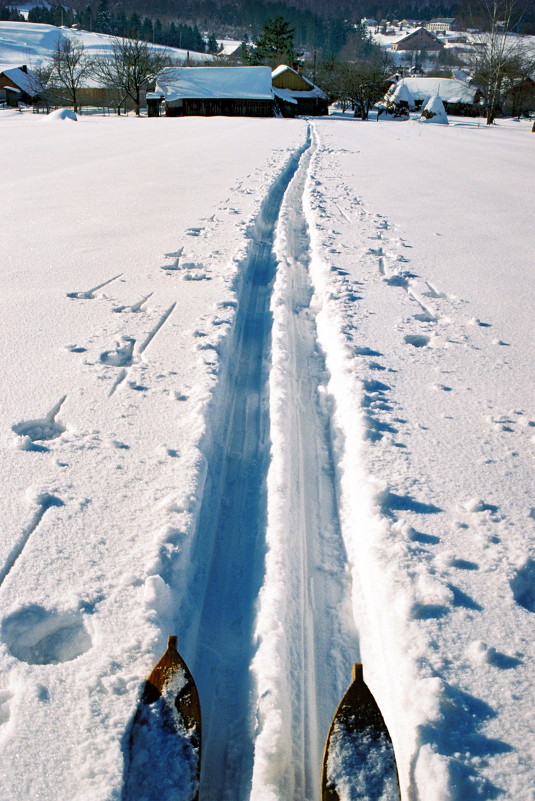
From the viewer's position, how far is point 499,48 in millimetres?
38438

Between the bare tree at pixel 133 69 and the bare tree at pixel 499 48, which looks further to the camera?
the bare tree at pixel 133 69

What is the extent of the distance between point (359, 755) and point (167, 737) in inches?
20.2

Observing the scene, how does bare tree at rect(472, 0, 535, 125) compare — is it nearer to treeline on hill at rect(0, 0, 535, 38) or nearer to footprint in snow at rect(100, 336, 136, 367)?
footprint in snow at rect(100, 336, 136, 367)

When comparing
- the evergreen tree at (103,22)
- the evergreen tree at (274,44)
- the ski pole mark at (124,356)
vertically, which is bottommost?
the ski pole mark at (124,356)

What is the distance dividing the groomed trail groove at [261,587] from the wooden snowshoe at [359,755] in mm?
96

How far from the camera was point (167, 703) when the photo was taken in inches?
65.3

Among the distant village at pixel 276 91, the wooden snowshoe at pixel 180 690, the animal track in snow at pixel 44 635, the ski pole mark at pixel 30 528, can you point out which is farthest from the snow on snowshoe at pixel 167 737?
the distant village at pixel 276 91

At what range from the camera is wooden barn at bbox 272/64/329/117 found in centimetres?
5206

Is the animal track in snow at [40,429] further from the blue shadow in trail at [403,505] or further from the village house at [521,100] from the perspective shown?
the village house at [521,100]

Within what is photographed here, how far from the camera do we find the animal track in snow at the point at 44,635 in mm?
1803

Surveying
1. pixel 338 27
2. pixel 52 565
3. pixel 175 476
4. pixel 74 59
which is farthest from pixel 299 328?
pixel 338 27

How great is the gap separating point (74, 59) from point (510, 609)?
167ft

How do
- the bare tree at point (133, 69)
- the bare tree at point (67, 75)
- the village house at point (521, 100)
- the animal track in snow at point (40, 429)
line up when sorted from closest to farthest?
the animal track in snow at point (40, 429) → the bare tree at point (67, 75) → the bare tree at point (133, 69) → the village house at point (521, 100)

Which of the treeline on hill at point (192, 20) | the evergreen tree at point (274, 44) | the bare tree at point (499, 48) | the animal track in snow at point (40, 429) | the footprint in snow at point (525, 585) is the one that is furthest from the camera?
the treeline on hill at point (192, 20)
